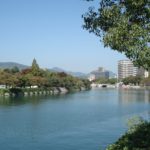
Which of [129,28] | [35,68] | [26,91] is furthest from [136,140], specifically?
[35,68]

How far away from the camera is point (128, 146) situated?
38.5 feet

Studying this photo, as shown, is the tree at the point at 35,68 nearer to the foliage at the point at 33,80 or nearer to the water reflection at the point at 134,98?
the foliage at the point at 33,80

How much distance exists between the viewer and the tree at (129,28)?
29.2ft

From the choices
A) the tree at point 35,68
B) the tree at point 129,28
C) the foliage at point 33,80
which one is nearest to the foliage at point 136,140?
the tree at point 129,28

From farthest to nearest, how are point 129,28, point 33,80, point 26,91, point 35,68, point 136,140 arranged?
point 35,68 → point 33,80 → point 26,91 → point 136,140 → point 129,28

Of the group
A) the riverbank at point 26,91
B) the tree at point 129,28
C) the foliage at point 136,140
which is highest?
the tree at point 129,28

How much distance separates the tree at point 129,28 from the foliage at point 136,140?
3330 millimetres

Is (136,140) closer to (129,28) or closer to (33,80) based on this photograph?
(129,28)

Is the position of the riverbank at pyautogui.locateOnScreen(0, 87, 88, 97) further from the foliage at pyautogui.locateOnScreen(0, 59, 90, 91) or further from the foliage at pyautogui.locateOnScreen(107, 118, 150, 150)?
the foliage at pyautogui.locateOnScreen(107, 118, 150, 150)

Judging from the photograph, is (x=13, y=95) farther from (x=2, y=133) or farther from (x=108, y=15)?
(x=108, y=15)

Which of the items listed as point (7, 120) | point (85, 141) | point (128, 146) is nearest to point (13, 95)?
point (7, 120)

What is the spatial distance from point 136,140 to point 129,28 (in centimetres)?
496

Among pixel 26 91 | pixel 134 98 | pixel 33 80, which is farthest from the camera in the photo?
pixel 33 80

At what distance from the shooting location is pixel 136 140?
42.2 feet
